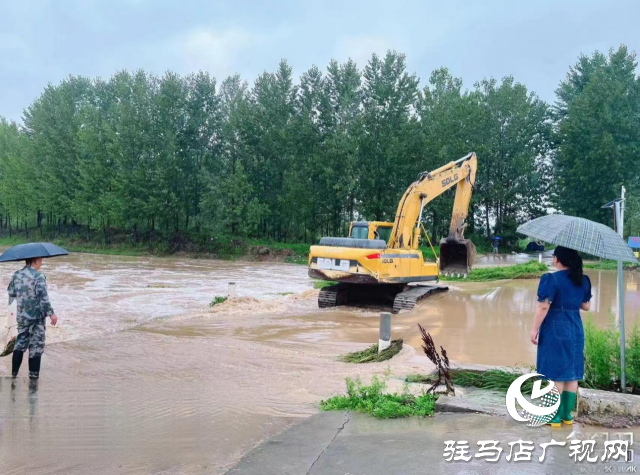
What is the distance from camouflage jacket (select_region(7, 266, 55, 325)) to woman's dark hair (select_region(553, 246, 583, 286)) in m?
6.73

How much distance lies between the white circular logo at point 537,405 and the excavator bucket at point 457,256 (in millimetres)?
13268

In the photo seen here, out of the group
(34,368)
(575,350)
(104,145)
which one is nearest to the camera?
(575,350)

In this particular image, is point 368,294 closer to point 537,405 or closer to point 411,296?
point 411,296

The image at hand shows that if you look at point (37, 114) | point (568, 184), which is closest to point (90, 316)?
point (568, 184)

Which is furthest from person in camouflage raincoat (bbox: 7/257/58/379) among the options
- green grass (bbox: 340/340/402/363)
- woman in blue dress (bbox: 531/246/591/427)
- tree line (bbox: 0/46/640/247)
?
tree line (bbox: 0/46/640/247)

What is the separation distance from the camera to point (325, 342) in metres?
11.5

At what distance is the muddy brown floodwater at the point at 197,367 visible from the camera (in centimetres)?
516

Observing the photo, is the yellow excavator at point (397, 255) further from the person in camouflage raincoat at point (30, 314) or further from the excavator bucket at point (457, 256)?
the person in camouflage raincoat at point (30, 314)

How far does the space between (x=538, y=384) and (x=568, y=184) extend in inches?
1769

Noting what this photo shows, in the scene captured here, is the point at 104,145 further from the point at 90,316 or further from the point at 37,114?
the point at 90,316

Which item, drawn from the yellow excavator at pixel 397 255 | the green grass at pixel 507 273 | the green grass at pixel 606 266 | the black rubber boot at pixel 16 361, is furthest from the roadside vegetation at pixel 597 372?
the green grass at pixel 606 266

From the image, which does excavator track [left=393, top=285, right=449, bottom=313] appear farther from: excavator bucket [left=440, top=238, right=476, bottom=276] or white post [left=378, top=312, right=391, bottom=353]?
white post [left=378, top=312, right=391, bottom=353]

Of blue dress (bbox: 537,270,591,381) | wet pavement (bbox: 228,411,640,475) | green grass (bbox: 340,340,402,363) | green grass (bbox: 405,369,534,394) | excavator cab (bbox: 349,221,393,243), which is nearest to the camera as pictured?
wet pavement (bbox: 228,411,640,475)

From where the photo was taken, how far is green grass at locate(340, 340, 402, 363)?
9.20 metres
